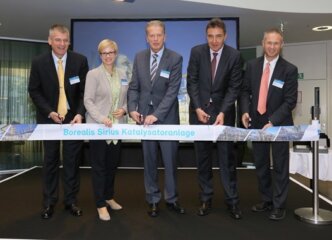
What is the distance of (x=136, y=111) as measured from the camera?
9.14 ft

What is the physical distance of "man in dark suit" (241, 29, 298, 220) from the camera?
2.75 meters

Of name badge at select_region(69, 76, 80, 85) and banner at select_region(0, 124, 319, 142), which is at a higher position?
name badge at select_region(69, 76, 80, 85)

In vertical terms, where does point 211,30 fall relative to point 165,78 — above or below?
above

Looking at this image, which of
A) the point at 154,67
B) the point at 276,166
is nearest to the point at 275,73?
the point at 276,166

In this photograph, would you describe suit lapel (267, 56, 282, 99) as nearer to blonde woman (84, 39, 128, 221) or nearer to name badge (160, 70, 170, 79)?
name badge (160, 70, 170, 79)

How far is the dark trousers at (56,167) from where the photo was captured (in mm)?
2799

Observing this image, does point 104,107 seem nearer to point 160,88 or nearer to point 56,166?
point 160,88

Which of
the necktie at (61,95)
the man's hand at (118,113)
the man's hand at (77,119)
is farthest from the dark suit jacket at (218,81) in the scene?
the necktie at (61,95)

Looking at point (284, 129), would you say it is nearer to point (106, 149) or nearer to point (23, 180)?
point (106, 149)

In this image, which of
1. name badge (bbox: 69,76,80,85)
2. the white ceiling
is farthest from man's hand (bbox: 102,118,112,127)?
the white ceiling

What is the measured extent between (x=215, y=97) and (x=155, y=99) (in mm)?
510

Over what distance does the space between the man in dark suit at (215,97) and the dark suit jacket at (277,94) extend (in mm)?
168

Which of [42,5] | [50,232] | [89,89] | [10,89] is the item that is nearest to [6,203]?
[50,232]

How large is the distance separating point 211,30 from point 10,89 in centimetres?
579
